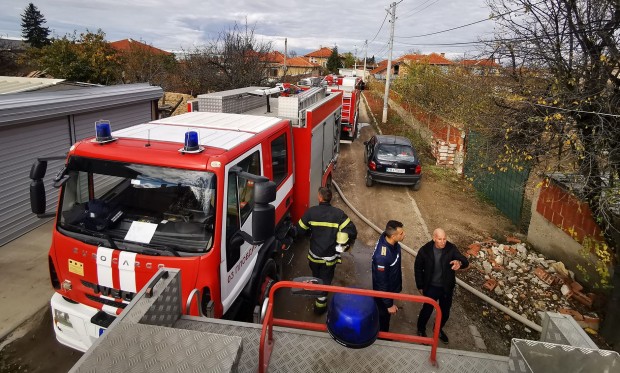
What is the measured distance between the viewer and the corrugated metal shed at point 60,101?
21.8 feet

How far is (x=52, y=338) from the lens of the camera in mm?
4688

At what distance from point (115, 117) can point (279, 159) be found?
21.3ft

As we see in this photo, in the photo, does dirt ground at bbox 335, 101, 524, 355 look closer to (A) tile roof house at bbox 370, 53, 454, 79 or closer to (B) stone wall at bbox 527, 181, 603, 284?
(B) stone wall at bbox 527, 181, 603, 284

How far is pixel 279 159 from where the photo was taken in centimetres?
530

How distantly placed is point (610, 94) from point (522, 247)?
3370 mm

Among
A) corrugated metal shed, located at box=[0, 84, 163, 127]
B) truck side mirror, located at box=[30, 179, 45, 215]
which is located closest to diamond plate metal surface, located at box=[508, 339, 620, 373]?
truck side mirror, located at box=[30, 179, 45, 215]

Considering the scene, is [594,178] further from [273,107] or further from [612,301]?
[273,107]

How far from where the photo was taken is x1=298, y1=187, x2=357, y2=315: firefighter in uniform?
15.8ft

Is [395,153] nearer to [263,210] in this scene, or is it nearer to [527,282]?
[527,282]

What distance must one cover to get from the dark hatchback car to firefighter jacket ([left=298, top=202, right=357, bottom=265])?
6.29m

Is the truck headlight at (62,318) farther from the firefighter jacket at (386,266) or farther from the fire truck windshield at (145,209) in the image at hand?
the firefighter jacket at (386,266)

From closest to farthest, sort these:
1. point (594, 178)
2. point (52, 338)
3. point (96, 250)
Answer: point (96, 250) < point (52, 338) < point (594, 178)

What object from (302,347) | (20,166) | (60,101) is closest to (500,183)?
(302,347)

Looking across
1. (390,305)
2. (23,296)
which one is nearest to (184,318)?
(390,305)
